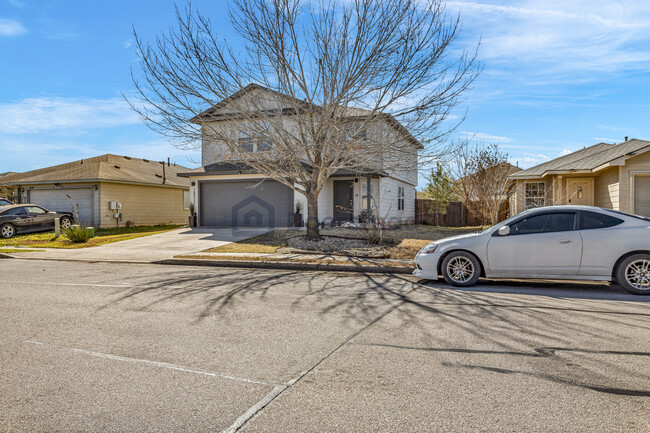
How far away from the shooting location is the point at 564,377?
152 inches

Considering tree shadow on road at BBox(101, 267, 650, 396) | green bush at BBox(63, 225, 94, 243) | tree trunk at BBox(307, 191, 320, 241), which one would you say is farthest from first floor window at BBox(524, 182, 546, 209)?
green bush at BBox(63, 225, 94, 243)

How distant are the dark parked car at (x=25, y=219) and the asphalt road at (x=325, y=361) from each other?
1614 centimetres

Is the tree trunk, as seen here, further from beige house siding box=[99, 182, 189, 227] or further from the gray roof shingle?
beige house siding box=[99, 182, 189, 227]

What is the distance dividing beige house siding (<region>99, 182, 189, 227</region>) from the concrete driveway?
7.94 metres

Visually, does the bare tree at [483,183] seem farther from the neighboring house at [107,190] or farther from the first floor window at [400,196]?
the neighboring house at [107,190]

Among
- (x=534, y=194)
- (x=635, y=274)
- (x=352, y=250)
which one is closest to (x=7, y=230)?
(x=352, y=250)

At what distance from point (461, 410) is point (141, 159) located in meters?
34.6

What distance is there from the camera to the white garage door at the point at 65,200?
1029 inches

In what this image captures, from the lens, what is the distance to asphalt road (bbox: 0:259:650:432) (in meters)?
3.19

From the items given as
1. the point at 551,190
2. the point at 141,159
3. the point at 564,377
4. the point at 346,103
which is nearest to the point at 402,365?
the point at 564,377

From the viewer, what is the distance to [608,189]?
65.3 ft

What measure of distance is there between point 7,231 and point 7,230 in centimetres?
5

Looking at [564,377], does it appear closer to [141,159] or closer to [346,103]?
[346,103]

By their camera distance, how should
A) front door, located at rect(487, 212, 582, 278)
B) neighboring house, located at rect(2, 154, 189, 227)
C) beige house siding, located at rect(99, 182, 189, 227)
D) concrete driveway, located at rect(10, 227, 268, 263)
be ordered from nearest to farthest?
front door, located at rect(487, 212, 582, 278), concrete driveway, located at rect(10, 227, 268, 263), neighboring house, located at rect(2, 154, 189, 227), beige house siding, located at rect(99, 182, 189, 227)
